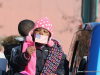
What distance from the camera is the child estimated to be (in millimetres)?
2815

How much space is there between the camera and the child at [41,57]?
9.24 feet

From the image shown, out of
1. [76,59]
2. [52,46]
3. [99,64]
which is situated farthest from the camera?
[52,46]

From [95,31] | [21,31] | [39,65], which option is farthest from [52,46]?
[21,31]

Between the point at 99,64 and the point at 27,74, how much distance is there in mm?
1141

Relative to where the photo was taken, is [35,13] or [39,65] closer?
[39,65]

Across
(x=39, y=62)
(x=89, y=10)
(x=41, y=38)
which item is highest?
(x=89, y=10)

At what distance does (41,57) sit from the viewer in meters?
2.99

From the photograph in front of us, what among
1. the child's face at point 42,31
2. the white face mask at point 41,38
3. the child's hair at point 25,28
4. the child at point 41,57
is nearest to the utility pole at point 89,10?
the child's hair at point 25,28

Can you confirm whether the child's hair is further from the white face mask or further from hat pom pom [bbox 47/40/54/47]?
the white face mask

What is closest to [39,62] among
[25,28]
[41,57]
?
[41,57]

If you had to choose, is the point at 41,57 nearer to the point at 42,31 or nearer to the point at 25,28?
the point at 42,31

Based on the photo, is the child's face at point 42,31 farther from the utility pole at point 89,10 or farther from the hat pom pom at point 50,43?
the utility pole at point 89,10

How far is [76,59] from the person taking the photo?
287cm

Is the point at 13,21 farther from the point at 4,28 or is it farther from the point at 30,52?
the point at 30,52
